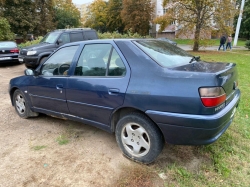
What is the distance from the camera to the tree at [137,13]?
3588cm

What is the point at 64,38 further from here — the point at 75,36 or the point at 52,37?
the point at 52,37

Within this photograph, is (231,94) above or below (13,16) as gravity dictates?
below

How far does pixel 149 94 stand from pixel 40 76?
91.1 inches

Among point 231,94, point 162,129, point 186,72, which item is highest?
point 186,72

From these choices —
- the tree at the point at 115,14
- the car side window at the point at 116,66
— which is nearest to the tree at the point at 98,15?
the tree at the point at 115,14

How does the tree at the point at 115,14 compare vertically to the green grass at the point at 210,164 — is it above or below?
above

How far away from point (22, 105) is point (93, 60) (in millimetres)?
2237

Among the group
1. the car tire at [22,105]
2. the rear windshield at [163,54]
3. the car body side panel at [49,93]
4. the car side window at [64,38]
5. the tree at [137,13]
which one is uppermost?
the tree at [137,13]

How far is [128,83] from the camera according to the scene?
2.69 meters

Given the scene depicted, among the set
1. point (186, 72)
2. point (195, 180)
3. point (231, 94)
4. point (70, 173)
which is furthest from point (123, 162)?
Answer: point (231, 94)

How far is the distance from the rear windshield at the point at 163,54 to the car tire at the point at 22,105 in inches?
109

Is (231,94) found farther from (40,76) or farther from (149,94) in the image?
(40,76)

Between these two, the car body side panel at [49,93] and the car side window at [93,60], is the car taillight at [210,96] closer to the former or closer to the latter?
the car side window at [93,60]

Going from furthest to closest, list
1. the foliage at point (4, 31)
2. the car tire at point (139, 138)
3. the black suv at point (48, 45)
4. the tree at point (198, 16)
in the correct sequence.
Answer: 1. the foliage at point (4, 31)
2. the tree at point (198, 16)
3. the black suv at point (48, 45)
4. the car tire at point (139, 138)
